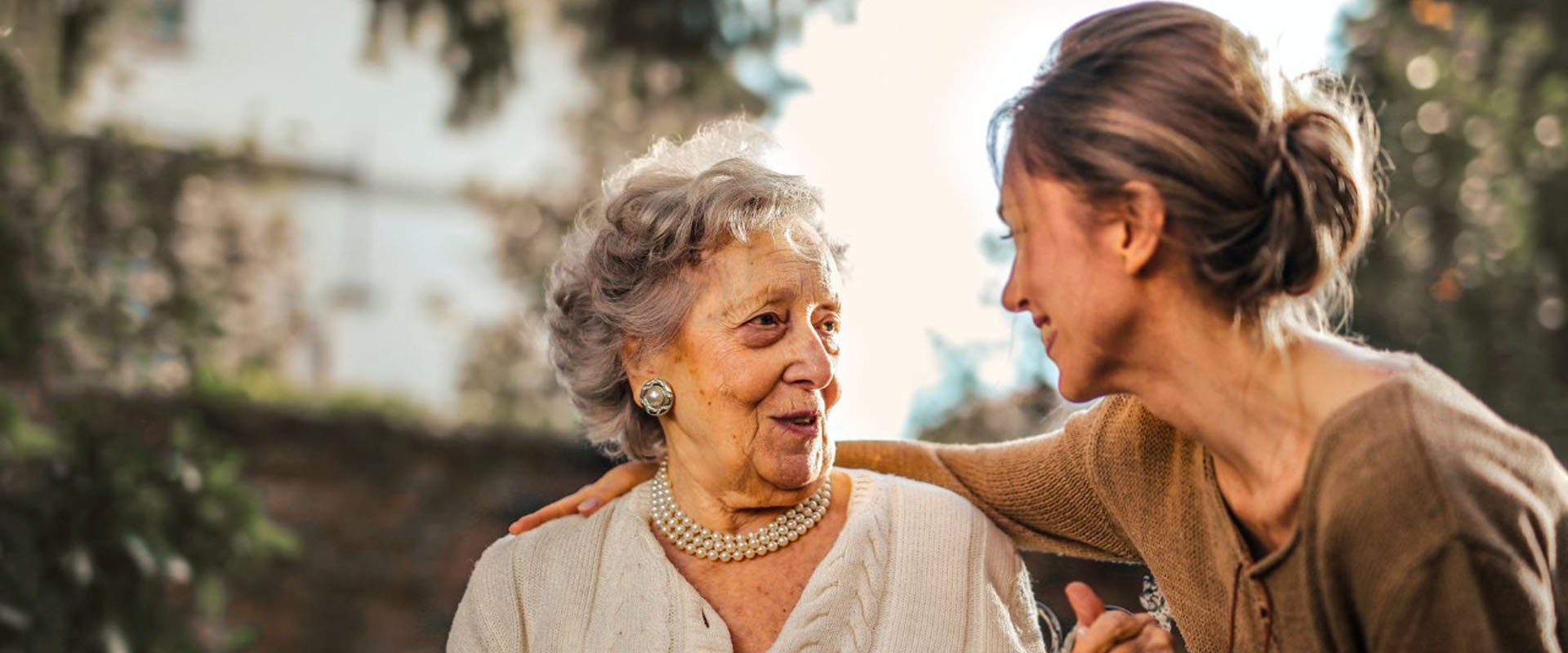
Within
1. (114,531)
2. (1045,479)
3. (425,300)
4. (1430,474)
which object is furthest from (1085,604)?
(425,300)

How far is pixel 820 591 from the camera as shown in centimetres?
243

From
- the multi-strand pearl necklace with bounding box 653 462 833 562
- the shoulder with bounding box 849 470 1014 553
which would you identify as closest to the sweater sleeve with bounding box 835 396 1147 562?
the shoulder with bounding box 849 470 1014 553

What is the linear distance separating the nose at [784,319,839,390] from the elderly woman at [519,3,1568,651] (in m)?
0.47

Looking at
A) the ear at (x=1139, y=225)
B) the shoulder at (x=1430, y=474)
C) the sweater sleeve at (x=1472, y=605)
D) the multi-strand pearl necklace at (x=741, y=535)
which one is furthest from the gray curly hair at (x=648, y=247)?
the sweater sleeve at (x=1472, y=605)

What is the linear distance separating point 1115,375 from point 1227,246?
26cm

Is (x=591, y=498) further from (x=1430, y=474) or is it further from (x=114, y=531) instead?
(x=114, y=531)

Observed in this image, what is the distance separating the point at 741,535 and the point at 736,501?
0.06 m

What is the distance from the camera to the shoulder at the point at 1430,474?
1741 millimetres

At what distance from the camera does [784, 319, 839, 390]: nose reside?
8.20 ft

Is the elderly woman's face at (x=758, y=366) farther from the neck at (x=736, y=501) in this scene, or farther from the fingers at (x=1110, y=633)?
the fingers at (x=1110, y=633)

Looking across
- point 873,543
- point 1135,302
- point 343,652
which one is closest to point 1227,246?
point 1135,302

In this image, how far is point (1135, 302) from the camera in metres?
1.97

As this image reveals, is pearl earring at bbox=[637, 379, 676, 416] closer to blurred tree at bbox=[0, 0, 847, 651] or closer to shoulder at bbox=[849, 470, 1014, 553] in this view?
shoulder at bbox=[849, 470, 1014, 553]

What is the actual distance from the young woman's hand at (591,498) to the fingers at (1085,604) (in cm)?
93
